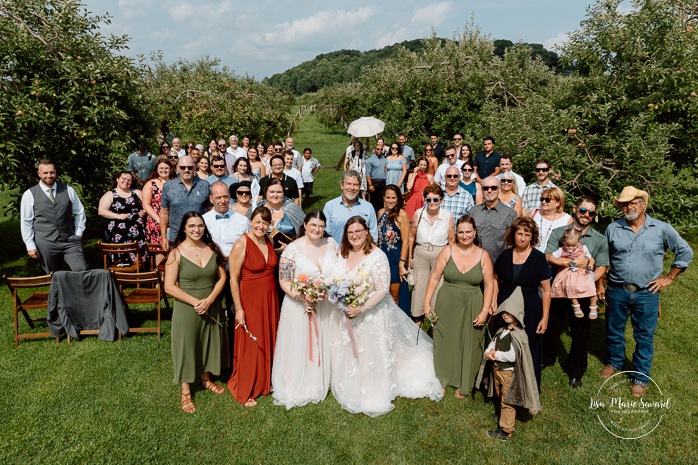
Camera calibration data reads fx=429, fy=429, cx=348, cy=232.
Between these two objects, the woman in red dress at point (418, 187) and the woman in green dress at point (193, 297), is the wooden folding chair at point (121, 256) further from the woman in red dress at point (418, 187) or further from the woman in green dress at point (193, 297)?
the woman in red dress at point (418, 187)

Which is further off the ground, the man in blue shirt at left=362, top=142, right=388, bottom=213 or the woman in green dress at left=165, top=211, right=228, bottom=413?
the man in blue shirt at left=362, top=142, right=388, bottom=213

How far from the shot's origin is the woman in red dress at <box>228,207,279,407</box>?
4828mm

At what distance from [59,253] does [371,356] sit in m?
5.52

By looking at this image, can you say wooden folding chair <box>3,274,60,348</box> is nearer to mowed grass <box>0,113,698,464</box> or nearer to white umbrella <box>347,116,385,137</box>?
mowed grass <box>0,113,698,464</box>

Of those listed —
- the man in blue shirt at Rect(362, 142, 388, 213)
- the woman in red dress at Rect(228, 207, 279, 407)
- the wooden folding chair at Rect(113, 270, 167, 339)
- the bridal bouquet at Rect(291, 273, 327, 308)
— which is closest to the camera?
the bridal bouquet at Rect(291, 273, 327, 308)

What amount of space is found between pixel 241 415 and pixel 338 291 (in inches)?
72.6

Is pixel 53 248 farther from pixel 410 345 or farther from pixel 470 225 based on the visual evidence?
pixel 470 225

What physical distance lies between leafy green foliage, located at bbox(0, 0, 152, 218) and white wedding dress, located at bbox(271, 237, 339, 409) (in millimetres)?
5562

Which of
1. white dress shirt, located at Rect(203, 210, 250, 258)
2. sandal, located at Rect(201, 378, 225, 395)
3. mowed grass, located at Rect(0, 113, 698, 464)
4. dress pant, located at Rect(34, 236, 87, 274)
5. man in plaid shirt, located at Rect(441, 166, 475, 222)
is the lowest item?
mowed grass, located at Rect(0, 113, 698, 464)

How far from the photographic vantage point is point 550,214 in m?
5.82

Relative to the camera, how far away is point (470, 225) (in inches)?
191

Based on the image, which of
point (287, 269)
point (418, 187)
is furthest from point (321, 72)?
point (287, 269)

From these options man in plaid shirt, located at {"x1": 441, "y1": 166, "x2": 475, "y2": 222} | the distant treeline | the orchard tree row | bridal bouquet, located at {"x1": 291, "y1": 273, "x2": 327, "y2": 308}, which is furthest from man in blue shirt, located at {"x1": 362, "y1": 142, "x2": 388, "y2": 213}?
the distant treeline

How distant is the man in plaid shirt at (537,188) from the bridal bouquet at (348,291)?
3.57 meters
